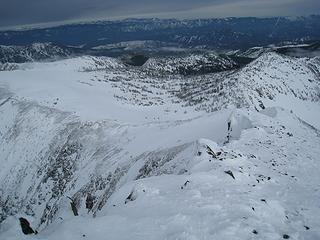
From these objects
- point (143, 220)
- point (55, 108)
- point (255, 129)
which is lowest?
point (55, 108)

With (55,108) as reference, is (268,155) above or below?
above

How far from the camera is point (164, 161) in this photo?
1041 inches

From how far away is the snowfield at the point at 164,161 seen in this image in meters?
13.1

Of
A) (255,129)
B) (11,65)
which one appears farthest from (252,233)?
(11,65)

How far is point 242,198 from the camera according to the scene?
1460 centimetres

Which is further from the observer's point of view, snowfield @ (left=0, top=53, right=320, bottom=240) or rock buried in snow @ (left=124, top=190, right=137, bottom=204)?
rock buried in snow @ (left=124, top=190, right=137, bottom=204)

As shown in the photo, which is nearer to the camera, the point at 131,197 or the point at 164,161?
the point at 131,197

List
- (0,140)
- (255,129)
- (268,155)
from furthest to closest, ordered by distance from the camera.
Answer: (0,140)
(255,129)
(268,155)

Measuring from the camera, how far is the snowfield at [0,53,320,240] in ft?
43.1

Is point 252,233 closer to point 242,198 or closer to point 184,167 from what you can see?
point 242,198

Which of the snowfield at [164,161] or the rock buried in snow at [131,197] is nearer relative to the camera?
the snowfield at [164,161]

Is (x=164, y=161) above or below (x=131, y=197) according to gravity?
below

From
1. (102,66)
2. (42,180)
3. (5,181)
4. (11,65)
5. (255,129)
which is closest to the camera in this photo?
(255,129)

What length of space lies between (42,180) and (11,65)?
311 feet
